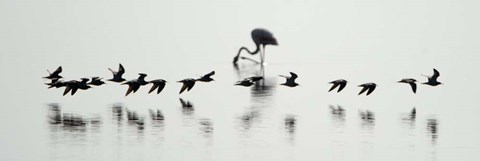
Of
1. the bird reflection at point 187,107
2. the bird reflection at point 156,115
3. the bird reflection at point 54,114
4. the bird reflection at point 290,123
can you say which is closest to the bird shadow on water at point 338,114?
the bird reflection at point 290,123

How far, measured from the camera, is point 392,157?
1654 inches

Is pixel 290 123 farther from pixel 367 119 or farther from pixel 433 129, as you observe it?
pixel 433 129

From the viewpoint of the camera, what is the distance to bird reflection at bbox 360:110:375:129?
49.8m

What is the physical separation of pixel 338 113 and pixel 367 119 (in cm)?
249

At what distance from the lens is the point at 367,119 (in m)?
51.8

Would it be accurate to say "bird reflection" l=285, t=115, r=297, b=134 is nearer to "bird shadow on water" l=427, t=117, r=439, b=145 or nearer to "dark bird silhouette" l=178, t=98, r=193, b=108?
"bird shadow on water" l=427, t=117, r=439, b=145

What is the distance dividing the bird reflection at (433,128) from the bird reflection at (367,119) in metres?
2.05

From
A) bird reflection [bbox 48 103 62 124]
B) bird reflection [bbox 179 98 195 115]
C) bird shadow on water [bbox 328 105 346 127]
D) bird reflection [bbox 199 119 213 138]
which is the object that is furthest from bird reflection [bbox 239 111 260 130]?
bird reflection [bbox 48 103 62 124]

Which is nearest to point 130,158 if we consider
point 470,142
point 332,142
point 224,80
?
point 332,142

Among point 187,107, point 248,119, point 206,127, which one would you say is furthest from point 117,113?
point 206,127

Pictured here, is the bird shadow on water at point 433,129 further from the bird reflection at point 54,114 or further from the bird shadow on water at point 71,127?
the bird reflection at point 54,114

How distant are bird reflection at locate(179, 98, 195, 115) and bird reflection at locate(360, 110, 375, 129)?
659cm

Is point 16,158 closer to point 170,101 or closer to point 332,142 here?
point 332,142

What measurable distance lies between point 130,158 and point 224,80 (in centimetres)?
3503
